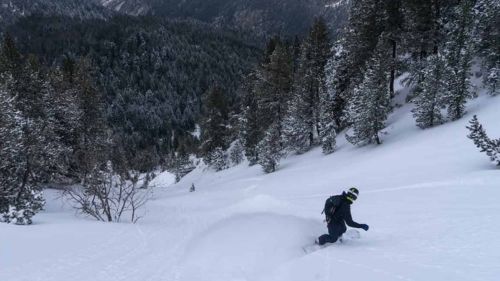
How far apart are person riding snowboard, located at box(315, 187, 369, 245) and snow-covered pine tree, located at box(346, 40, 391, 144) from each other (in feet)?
59.4

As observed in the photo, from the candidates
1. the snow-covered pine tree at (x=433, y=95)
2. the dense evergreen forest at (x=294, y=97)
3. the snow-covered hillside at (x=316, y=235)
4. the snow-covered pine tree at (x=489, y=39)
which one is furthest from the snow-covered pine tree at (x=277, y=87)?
the snow-covered hillside at (x=316, y=235)

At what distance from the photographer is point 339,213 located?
11336mm

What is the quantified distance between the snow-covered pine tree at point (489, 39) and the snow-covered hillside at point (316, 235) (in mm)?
2907

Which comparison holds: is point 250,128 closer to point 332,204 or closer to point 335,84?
point 335,84

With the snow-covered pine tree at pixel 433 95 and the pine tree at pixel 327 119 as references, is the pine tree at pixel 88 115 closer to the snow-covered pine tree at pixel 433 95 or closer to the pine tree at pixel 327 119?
the pine tree at pixel 327 119

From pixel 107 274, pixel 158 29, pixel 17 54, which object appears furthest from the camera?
pixel 158 29

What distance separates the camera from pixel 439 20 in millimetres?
31078

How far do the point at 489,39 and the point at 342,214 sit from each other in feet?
72.7

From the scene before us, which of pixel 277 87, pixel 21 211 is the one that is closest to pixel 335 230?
pixel 21 211

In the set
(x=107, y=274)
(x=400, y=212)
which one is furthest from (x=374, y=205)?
(x=107, y=274)

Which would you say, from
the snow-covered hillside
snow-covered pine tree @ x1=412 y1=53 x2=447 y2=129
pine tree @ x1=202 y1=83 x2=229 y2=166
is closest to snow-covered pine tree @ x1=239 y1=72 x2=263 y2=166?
pine tree @ x1=202 y1=83 x2=229 y2=166

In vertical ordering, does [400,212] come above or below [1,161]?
below

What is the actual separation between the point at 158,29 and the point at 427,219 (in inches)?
7348

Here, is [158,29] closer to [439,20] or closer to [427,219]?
[439,20]
